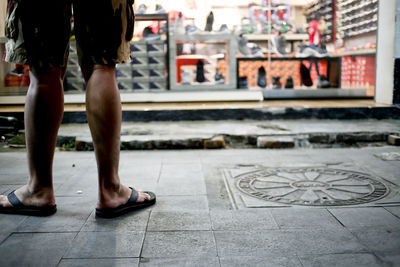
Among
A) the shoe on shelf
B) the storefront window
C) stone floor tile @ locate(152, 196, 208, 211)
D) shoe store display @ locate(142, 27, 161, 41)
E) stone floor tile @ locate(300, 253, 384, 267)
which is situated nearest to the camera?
stone floor tile @ locate(300, 253, 384, 267)

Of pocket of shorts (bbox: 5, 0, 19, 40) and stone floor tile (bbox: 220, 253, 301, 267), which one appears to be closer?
stone floor tile (bbox: 220, 253, 301, 267)

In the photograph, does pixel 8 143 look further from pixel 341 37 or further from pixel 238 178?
pixel 341 37

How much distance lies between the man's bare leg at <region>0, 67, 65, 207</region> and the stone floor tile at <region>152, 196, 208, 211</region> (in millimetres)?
505

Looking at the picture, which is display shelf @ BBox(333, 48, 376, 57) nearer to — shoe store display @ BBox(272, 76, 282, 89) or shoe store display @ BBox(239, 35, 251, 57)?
shoe store display @ BBox(272, 76, 282, 89)

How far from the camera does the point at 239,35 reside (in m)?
7.47

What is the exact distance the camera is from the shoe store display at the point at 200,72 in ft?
22.2

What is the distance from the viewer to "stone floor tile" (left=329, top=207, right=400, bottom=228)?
5.66ft

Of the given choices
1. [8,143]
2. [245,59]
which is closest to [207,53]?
[245,59]

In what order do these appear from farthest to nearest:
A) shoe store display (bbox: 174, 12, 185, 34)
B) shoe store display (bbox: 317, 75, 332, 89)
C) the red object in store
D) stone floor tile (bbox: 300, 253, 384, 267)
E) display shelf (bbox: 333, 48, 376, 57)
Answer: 1. display shelf (bbox: 333, 48, 376, 57)
2. shoe store display (bbox: 317, 75, 332, 89)
3. shoe store display (bbox: 174, 12, 185, 34)
4. the red object in store
5. stone floor tile (bbox: 300, 253, 384, 267)

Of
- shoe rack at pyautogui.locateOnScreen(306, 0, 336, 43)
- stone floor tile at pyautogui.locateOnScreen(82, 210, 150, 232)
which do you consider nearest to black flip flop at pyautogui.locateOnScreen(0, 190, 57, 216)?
stone floor tile at pyautogui.locateOnScreen(82, 210, 150, 232)

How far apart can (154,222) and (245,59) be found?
573 cm

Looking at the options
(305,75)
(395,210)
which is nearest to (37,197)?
(395,210)

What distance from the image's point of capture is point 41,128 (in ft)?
5.98

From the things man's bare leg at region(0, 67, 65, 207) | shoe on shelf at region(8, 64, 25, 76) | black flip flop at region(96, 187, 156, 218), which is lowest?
black flip flop at region(96, 187, 156, 218)
